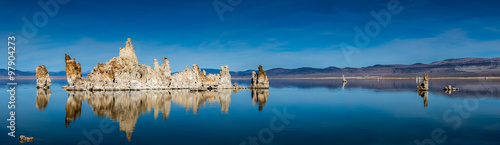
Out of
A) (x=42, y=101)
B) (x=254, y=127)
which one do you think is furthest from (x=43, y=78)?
(x=254, y=127)

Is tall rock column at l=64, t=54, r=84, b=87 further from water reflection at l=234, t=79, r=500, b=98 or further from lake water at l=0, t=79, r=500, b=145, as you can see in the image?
water reflection at l=234, t=79, r=500, b=98

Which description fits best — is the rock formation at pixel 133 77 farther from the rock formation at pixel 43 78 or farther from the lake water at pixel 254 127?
the lake water at pixel 254 127

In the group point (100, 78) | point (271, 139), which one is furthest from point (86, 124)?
point (100, 78)

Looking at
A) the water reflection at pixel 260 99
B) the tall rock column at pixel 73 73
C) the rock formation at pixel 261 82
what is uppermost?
the tall rock column at pixel 73 73

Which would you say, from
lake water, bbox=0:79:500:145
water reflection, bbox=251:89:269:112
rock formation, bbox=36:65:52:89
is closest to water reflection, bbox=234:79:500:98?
water reflection, bbox=251:89:269:112

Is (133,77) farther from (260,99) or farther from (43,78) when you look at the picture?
(260,99)

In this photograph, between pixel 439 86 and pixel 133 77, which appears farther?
pixel 439 86

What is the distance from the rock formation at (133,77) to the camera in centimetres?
6456

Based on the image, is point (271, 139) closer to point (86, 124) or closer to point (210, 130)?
point (210, 130)

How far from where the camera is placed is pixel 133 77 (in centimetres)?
6600

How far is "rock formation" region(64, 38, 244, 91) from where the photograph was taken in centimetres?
6456

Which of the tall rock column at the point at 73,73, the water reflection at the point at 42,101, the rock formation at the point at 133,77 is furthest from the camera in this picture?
the tall rock column at the point at 73,73

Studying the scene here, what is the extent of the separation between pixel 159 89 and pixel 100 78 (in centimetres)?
1044

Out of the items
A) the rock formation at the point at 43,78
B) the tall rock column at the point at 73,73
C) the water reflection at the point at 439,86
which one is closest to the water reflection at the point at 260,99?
the water reflection at the point at 439,86
